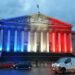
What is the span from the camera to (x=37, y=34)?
10625cm

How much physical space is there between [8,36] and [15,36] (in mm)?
2413

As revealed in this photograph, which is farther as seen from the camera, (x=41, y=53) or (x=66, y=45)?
(x=66, y=45)

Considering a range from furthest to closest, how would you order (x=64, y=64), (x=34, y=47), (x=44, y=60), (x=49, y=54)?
(x=34, y=47)
(x=49, y=54)
(x=44, y=60)
(x=64, y=64)

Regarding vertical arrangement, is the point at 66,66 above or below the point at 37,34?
below

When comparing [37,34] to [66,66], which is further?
[37,34]

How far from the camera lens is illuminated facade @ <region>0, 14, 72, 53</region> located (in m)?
103

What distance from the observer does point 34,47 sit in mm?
106250

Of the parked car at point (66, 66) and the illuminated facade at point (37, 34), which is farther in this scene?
the illuminated facade at point (37, 34)

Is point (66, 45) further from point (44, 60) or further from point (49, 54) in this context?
point (44, 60)

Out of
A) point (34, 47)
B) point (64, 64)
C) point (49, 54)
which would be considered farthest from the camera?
point (34, 47)

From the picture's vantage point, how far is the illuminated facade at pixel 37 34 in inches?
4043

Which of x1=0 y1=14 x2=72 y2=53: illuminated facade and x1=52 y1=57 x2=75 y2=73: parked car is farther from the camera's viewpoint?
x1=0 y1=14 x2=72 y2=53: illuminated facade

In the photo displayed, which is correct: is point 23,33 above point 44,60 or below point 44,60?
above

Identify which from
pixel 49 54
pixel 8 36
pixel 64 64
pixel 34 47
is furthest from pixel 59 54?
pixel 64 64
